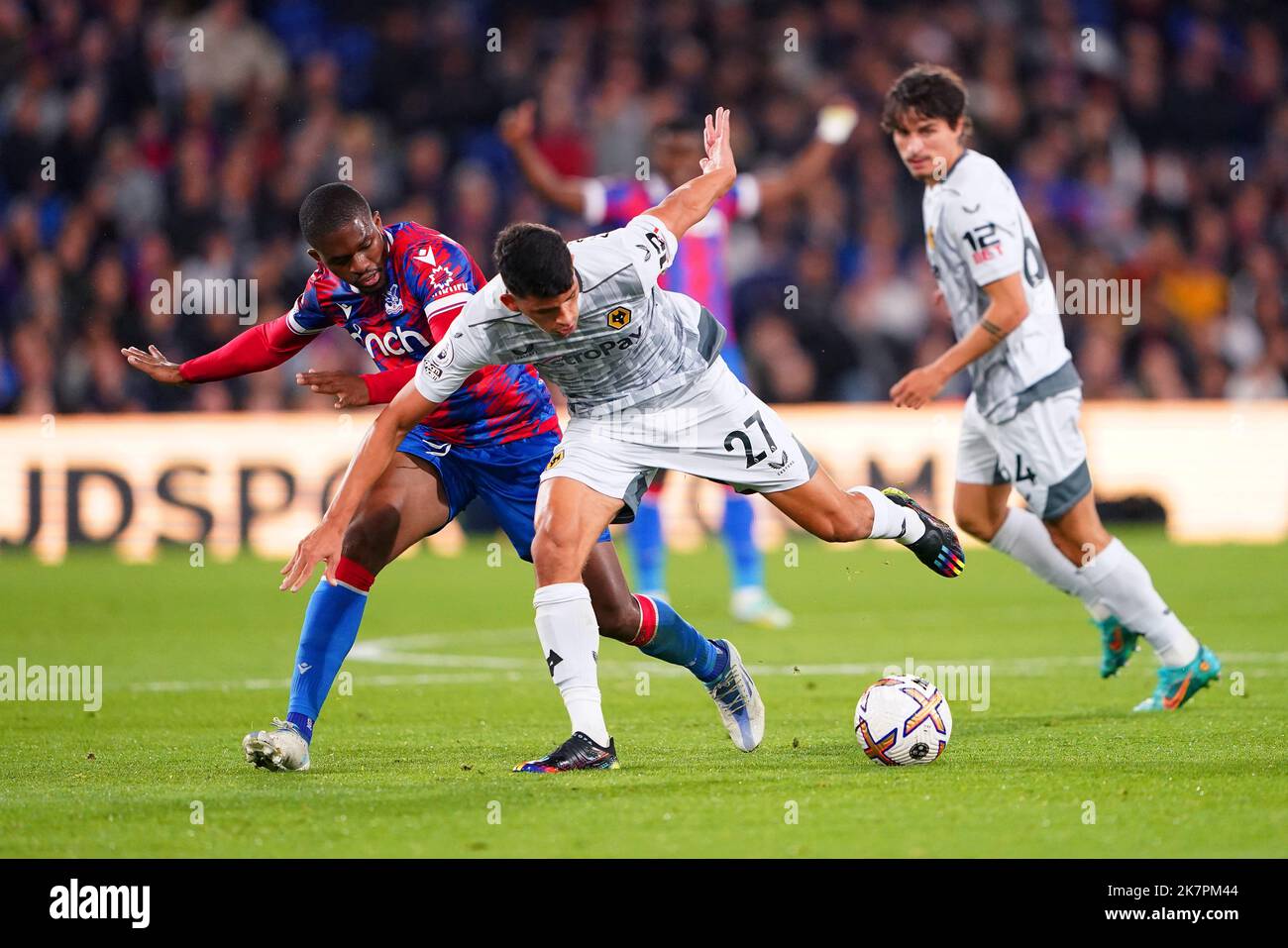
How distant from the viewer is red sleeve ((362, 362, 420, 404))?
6.23m

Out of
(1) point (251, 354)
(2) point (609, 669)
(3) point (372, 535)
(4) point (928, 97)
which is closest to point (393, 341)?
(1) point (251, 354)

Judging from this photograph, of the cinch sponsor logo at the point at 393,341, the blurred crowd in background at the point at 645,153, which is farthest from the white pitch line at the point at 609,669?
the blurred crowd in background at the point at 645,153

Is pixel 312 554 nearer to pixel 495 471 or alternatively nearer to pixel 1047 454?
pixel 495 471

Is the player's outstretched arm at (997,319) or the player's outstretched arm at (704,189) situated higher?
the player's outstretched arm at (704,189)

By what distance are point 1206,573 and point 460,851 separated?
375 inches

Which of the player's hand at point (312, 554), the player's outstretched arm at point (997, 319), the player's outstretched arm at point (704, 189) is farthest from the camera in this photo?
the player's outstretched arm at point (997, 319)

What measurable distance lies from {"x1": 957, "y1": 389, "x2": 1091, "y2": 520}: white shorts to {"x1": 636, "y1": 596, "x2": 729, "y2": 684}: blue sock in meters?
1.52

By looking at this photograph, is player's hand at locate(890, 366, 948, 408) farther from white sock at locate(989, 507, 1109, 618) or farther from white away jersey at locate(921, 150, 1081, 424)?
white sock at locate(989, 507, 1109, 618)

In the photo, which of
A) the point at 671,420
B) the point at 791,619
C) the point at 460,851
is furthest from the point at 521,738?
the point at 791,619

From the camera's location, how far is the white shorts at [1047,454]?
7.36 metres

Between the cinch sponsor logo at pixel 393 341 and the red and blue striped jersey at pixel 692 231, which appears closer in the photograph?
the cinch sponsor logo at pixel 393 341

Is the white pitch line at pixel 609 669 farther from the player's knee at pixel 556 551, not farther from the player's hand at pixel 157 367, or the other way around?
the player's knee at pixel 556 551

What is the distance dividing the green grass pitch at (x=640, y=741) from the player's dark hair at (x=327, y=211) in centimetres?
178
